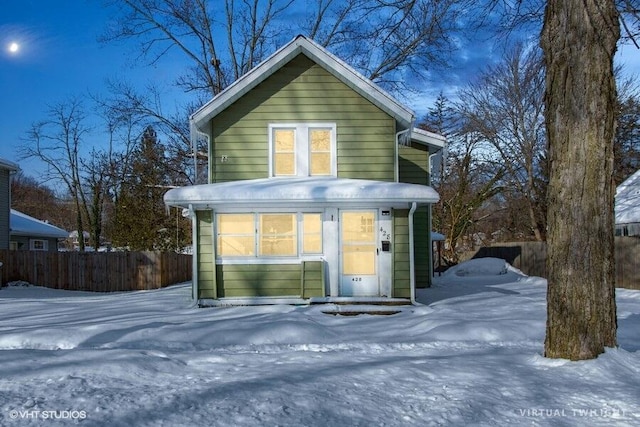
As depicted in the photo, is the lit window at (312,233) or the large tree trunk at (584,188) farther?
the lit window at (312,233)

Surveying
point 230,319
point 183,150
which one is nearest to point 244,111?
point 230,319

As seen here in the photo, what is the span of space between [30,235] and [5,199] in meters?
4.76

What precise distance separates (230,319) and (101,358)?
354cm

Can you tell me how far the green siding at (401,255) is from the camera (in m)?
11.0

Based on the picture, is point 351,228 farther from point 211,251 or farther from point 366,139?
point 211,251

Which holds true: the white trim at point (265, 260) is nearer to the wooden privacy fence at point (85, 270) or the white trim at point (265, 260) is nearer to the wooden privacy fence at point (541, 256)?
the wooden privacy fence at point (85, 270)

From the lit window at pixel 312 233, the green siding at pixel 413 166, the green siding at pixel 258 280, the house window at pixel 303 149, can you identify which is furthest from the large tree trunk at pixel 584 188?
the green siding at pixel 413 166

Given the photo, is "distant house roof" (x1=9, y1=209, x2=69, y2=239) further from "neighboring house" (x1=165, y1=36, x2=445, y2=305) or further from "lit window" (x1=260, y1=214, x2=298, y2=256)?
"lit window" (x1=260, y1=214, x2=298, y2=256)

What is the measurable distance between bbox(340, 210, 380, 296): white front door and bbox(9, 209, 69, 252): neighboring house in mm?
19387

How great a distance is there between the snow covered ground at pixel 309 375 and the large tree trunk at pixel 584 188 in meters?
0.35

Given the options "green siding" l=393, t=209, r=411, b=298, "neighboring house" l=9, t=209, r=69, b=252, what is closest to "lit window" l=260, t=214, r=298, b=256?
"green siding" l=393, t=209, r=411, b=298

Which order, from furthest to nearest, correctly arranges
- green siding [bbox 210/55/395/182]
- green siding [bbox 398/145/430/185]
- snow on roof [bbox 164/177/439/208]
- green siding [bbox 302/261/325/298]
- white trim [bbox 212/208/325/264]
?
green siding [bbox 398/145/430/185] → green siding [bbox 210/55/395/182] → white trim [bbox 212/208/325/264] → green siding [bbox 302/261/325/298] → snow on roof [bbox 164/177/439/208]

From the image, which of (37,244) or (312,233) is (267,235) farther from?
(37,244)

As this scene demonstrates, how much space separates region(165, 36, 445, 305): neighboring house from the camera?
10.8m
